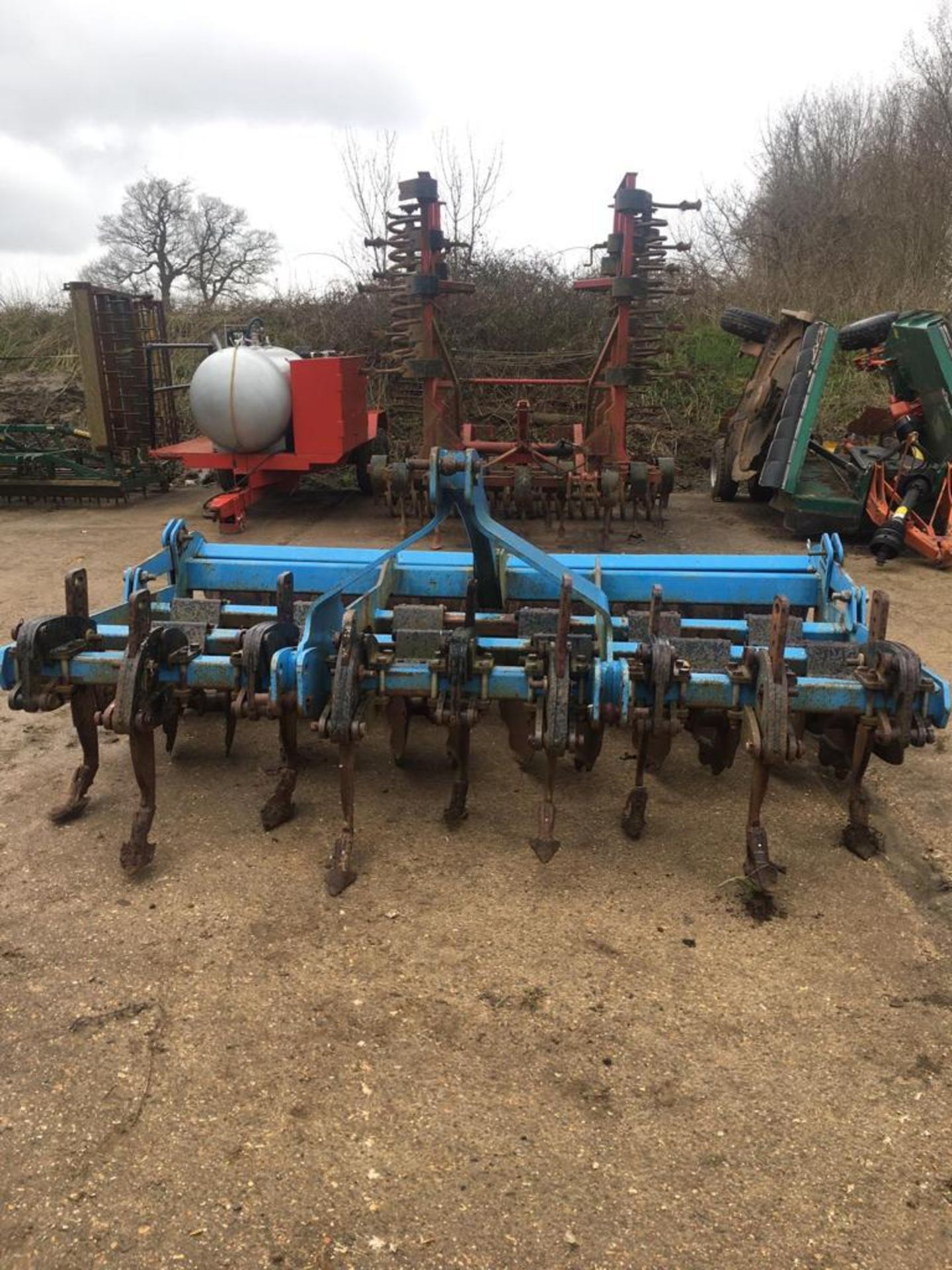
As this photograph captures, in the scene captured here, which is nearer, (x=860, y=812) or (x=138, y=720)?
(x=138, y=720)

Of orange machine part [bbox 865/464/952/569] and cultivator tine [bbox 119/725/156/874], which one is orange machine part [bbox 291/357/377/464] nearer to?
orange machine part [bbox 865/464/952/569]

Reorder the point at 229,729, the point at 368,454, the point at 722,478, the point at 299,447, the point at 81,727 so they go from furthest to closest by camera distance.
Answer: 1. the point at 368,454
2. the point at 722,478
3. the point at 299,447
4. the point at 229,729
5. the point at 81,727

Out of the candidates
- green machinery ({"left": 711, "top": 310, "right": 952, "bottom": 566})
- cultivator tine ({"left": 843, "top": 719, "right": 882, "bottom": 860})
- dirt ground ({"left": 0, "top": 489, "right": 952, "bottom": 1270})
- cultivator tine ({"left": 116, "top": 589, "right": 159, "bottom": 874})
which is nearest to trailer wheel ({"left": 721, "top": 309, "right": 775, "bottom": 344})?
green machinery ({"left": 711, "top": 310, "right": 952, "bottom": 566})

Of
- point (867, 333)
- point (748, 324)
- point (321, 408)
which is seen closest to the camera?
point (321, 408)

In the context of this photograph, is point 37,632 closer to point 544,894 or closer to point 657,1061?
point 544,894

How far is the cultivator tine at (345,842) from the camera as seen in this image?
2.62 metres

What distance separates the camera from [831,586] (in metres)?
3.63

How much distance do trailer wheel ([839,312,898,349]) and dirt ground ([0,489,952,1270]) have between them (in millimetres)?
6038

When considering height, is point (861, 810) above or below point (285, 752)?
below

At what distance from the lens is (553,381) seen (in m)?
7.95

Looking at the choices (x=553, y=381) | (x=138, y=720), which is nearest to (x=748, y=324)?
(x=553, y=381)

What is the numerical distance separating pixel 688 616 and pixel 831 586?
64 cm

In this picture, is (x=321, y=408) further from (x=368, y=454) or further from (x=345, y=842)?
A: (x=345, y=842)

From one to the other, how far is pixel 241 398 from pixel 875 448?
5.41 metres
